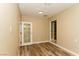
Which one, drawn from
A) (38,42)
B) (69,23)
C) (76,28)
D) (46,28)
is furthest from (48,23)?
(76,28)

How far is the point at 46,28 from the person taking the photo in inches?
299

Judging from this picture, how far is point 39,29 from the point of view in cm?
727

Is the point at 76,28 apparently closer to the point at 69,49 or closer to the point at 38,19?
the point at 69,49

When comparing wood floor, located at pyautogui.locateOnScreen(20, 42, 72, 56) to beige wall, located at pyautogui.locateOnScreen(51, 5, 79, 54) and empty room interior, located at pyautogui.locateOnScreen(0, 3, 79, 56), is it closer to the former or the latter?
empty room interior, located at pyautogui.locateOnScreen(0, 3, 79, 56)

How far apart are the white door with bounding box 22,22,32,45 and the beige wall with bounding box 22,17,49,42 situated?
0.22m

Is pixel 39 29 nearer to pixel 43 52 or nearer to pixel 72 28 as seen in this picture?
pixel 43 52

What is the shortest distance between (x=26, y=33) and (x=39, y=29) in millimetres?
1047

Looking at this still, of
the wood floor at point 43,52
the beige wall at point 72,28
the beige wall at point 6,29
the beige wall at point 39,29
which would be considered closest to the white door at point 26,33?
the beige wall at point 39,29

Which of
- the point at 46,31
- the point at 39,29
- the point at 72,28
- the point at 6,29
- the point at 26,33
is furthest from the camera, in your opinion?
the point at 46,31

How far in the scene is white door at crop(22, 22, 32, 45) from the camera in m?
6.48

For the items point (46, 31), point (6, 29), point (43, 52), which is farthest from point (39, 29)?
point (6, 29)

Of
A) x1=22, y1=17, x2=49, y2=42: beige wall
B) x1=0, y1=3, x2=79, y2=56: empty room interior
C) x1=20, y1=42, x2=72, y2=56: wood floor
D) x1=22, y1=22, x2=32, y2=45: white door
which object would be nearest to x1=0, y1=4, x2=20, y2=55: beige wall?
x1=20, y1=42, x2=72, y2=56: wood floor

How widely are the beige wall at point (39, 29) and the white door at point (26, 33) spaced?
224 millimetres

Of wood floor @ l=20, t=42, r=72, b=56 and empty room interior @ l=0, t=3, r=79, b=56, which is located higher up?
empty room interior @ l=0, t=3, r=79, b=56
